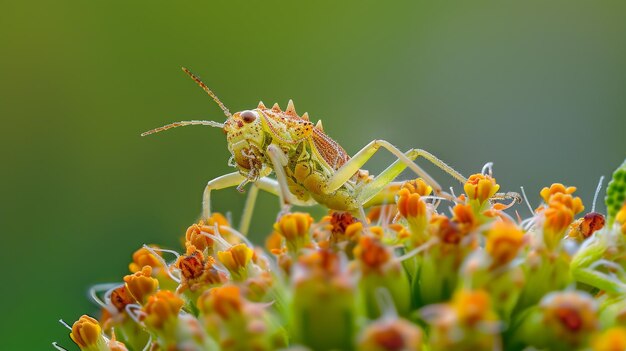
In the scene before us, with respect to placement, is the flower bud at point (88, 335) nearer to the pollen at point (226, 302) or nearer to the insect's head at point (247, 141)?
the pollen at point (226, 302)

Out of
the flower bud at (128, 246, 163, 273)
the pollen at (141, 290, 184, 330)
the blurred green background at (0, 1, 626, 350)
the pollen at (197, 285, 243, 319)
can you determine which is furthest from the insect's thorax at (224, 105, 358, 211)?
the pollen at (197, 285, 243, 319)

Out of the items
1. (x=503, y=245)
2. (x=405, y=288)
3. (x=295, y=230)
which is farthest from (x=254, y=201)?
(x=503, y=245)

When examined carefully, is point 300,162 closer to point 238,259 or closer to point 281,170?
point 281,170

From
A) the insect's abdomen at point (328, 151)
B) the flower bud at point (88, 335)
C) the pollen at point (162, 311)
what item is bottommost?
the flower bud at point (88, 335)

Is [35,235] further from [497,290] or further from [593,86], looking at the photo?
[593,86]

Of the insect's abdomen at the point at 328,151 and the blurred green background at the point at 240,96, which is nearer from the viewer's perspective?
the insect's abdomen at the point at 328,151

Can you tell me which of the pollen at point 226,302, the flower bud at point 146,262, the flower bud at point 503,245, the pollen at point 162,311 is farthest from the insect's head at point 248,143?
the flower bud at point 503,245

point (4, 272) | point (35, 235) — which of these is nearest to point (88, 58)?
point (35, 235)
